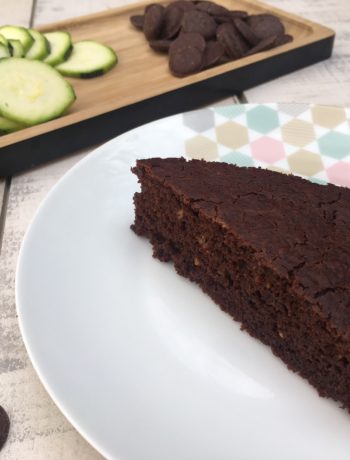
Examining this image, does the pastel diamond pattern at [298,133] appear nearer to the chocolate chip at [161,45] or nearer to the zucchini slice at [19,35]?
the chocolate chip at [161,45]

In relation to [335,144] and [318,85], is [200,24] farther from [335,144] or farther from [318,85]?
[335,144]

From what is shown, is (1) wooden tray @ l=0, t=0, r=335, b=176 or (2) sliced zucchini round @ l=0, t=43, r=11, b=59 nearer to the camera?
(1) wooden tray @ l=0, t=0, r=335, b=176

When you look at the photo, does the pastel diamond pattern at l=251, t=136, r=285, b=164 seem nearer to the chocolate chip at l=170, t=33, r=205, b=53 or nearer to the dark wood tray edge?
the dark wood tray edge

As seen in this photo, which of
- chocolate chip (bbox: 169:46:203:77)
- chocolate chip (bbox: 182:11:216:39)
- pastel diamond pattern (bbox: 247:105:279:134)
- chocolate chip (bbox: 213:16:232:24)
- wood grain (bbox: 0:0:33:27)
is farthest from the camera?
wood grain (bbox: 0:0:33:27)

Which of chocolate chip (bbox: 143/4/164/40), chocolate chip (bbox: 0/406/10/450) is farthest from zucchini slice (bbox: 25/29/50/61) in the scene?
chocolate chip (bbox: 0/406/10/450)

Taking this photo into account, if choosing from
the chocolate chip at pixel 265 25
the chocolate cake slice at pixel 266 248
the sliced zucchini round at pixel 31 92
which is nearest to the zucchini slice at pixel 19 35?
the sliced zucchini round at pixel 31 92

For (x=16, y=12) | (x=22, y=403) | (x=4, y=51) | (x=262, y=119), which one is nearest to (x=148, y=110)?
(x=262, y=119)

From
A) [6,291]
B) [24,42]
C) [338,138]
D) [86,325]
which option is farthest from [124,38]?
[86,325]

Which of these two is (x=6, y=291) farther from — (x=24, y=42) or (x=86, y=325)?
(x=24, y=42)
